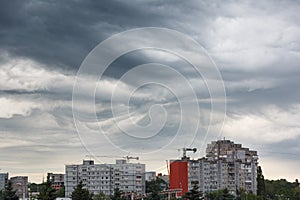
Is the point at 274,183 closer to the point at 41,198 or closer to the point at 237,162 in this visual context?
the point at 237,162

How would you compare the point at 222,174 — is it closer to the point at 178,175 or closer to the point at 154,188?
the point at 178,175

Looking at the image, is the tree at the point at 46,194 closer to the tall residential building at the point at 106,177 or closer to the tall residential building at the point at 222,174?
the tall residential building at the point at 106,177

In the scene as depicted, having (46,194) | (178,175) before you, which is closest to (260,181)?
(178,175)

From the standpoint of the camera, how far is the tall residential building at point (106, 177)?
146 meters

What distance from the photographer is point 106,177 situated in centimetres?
14588

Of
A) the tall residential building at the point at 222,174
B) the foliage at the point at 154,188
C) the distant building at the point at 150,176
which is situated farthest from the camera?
the distant building at the point at 150,176

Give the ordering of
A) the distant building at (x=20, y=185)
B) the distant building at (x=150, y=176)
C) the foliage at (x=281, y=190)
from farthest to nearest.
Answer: the distant building at (x=20, y=185) → the distant building at (x=150, y=176) → the foliage at (x=281, y=190)

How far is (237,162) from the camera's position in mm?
173500

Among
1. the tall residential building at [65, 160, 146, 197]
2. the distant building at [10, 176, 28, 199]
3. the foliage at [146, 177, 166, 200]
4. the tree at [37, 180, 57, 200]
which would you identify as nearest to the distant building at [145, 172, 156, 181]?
the foliage at [146, 177, 166, 200]

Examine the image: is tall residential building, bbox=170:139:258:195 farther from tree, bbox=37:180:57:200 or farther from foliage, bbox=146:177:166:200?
tree, bbox=37:180:57:200

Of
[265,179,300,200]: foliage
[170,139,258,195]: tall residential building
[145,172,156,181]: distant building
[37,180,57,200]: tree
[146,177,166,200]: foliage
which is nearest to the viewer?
[37,180,57,200]: tree

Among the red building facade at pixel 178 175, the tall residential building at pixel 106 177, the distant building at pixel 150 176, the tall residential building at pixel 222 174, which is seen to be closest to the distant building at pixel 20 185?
the tall residential building at pixel 106 177

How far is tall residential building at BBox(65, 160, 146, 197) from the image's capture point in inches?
5733

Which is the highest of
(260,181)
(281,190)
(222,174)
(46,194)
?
(222,174)
